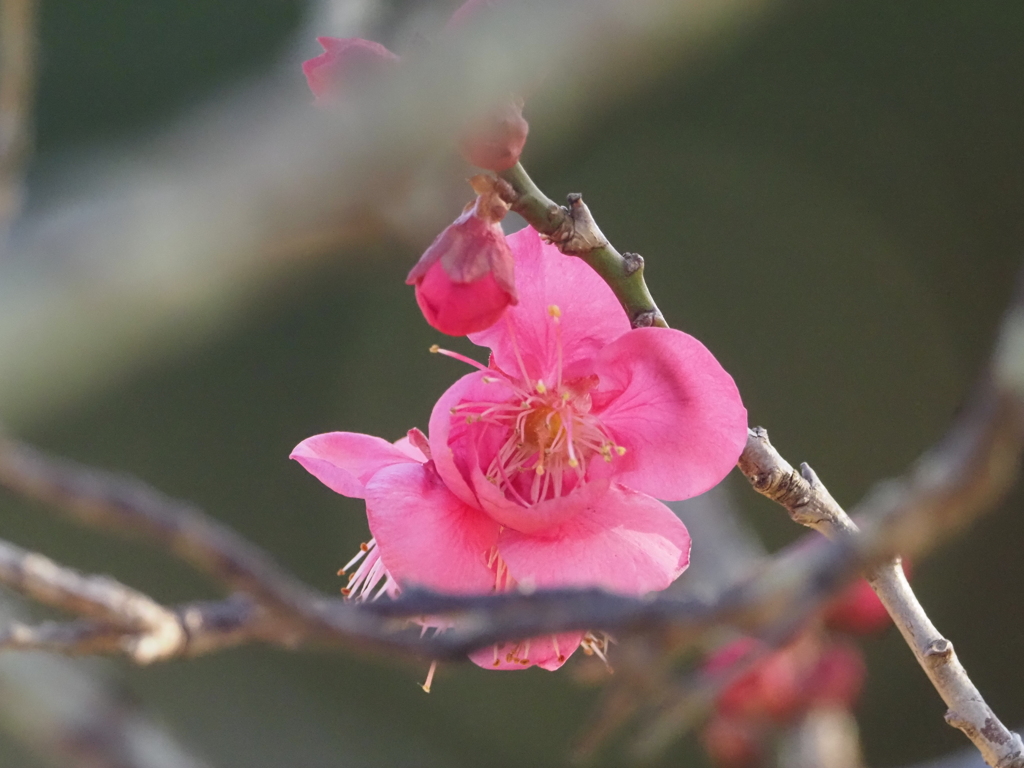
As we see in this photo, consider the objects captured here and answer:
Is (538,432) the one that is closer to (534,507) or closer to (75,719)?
(534,507)

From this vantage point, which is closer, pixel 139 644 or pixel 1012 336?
pixel 1012 336

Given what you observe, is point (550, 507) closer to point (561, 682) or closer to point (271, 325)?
point (561, 682)

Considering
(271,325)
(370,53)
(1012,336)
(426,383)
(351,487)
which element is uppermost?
(271,325)

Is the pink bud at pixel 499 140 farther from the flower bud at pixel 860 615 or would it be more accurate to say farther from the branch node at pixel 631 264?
the flower bud at pixel 860 615

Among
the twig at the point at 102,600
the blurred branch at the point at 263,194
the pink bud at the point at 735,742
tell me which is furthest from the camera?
the pink bud at the point at 735,742

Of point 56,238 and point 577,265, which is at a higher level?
point 577,265

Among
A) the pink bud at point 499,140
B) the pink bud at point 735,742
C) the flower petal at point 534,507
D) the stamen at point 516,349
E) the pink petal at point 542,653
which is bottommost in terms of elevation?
the pink petal at point 542,653

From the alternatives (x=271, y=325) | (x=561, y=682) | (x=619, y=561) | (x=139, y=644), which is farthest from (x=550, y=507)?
(x=271, y=325)

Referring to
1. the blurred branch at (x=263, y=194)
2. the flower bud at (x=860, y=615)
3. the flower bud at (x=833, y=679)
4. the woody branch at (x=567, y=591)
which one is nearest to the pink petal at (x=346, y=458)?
the woody branch at (x=567, y=591)

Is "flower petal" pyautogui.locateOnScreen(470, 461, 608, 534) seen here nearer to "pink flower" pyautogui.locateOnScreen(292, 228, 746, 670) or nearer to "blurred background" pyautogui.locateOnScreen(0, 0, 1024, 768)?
"pink flower" pyautogui.locateOnScreen(292, 228, 746, 670)
